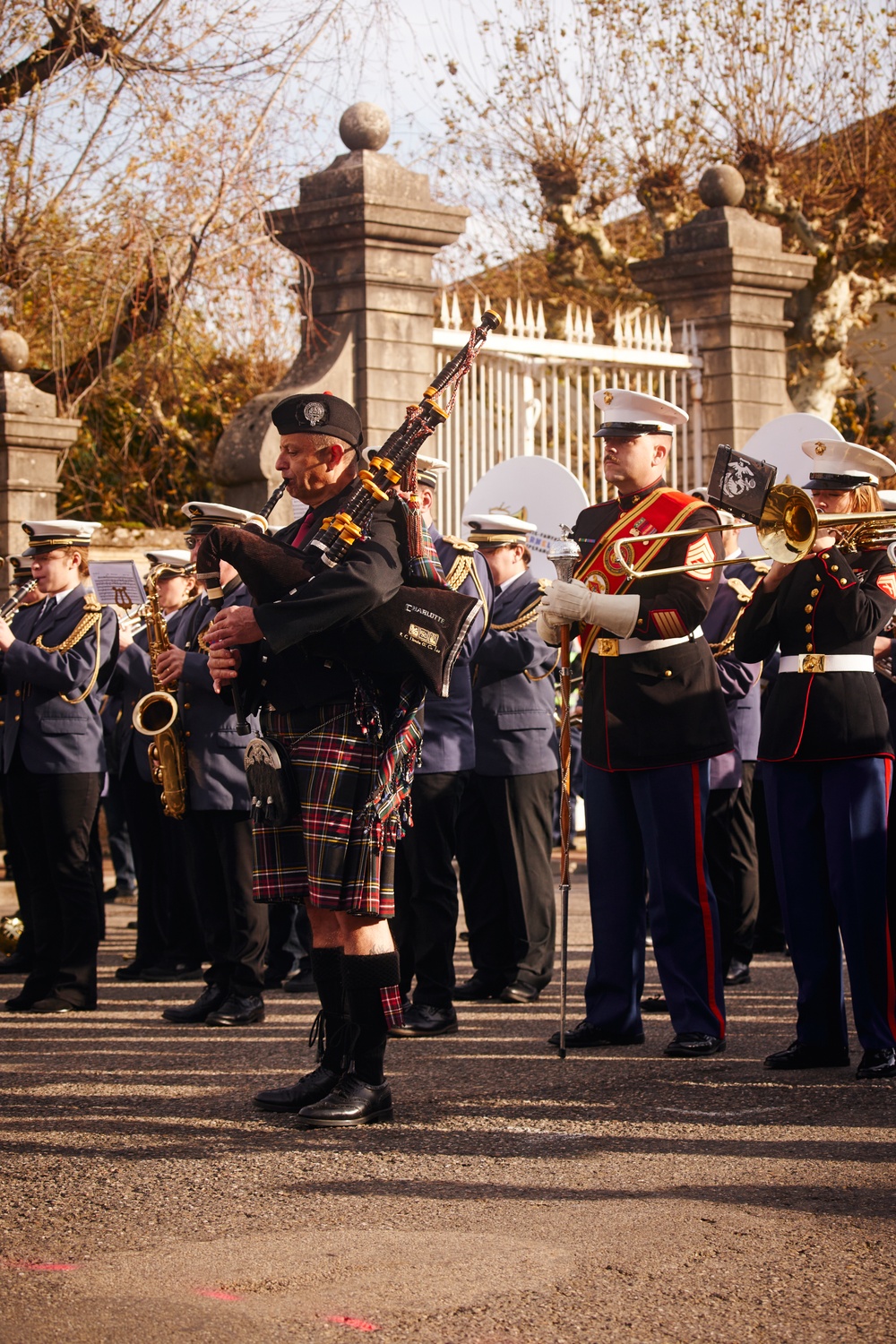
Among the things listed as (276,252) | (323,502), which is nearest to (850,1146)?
(323,502)

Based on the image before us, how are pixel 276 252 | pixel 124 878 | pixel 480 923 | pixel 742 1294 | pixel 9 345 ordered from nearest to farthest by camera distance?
pixel 742 1294
pixel 480 923
pixel 124 878
pixel 9 345
pixel 276 252

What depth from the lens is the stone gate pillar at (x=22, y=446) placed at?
11.9 meters

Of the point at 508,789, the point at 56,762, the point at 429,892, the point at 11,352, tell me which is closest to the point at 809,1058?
the point at 429,892

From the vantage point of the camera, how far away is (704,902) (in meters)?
5.96

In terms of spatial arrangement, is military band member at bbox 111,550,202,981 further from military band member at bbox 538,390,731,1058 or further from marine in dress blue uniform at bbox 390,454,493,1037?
military band member at bbox 538,390,731,1058

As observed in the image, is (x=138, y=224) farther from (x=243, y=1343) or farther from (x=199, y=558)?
(x=243, y=1343)

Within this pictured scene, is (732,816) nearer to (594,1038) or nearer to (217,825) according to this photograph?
(594,1038)

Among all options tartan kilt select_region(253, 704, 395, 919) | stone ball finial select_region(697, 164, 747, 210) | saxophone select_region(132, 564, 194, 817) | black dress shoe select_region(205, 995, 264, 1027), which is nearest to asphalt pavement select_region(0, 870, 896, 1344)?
black dress shoe select_region(205, 995, 264, 1027)

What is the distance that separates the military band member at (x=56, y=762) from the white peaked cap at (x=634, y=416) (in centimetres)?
232

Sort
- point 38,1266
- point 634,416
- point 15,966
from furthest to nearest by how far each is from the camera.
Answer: point 15,966 → point 634,416 → point 38,1266

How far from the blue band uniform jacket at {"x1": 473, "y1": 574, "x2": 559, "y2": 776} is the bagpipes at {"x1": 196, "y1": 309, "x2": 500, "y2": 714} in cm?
263

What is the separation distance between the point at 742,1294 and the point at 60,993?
4124mm

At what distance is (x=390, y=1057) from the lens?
600 centimetres

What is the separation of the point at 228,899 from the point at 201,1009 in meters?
0.44
